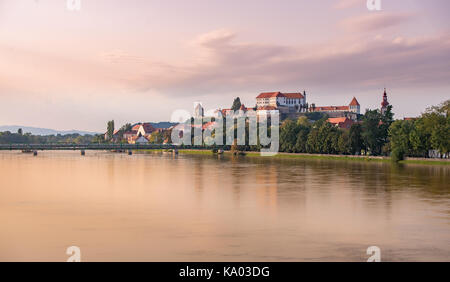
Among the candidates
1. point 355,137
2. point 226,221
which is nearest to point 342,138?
point 355,137

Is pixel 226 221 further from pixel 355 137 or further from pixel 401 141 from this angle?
pixel 355 137

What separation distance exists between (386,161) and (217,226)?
59108 mm

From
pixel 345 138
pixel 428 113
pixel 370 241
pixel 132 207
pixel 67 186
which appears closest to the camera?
pixel 370 241

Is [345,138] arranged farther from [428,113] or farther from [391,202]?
[391,202]

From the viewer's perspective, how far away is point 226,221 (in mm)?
23875

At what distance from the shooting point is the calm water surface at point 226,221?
1753 centimetres

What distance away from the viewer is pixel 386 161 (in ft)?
249

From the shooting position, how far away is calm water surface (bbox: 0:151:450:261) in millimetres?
17531

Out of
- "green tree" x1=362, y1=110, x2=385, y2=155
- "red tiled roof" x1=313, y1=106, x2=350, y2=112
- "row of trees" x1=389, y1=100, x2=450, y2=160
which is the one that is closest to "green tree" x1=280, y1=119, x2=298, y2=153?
"green tree" x1=362, y1=110, x2=385, y2=155

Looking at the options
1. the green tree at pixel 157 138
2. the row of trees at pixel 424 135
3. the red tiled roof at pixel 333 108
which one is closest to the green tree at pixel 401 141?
the row of trees at pixel 424 135

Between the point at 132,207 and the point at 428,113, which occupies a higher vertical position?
the point at 428,113

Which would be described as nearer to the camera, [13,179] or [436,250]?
[436,250]

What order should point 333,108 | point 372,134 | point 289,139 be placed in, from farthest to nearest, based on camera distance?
point 333,108
point 289,139
point 372,134
